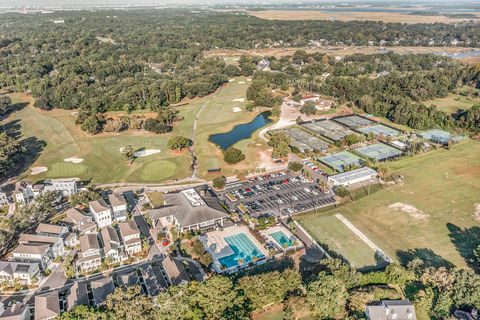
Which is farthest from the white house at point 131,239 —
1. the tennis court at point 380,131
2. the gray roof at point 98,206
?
the tennis court at point 380,131

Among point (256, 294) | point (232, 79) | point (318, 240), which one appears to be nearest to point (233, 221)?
point (318, 240)

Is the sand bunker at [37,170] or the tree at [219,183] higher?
the tree at [219,183]

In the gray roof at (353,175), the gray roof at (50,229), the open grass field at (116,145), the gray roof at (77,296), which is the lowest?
the open grass field at (116,145)

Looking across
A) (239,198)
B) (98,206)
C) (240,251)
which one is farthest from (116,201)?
(240,251)

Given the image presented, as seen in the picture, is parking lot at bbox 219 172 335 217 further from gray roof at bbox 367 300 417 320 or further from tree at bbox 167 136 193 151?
gray roof at bbox 367 300 417 320

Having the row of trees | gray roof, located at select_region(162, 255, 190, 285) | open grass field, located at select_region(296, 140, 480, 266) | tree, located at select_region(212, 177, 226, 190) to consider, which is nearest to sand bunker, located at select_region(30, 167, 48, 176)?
tree, located at select_region(212, 177, 226, 190)

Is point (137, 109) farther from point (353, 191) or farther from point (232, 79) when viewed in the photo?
point (353, 191)

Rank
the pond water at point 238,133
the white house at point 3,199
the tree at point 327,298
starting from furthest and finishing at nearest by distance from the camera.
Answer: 1. the pond water at point 238,133
2. the white house at point 3,199
3. the tree at point 327,298

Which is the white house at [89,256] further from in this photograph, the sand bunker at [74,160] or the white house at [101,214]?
the sand bunker at [74,160]
